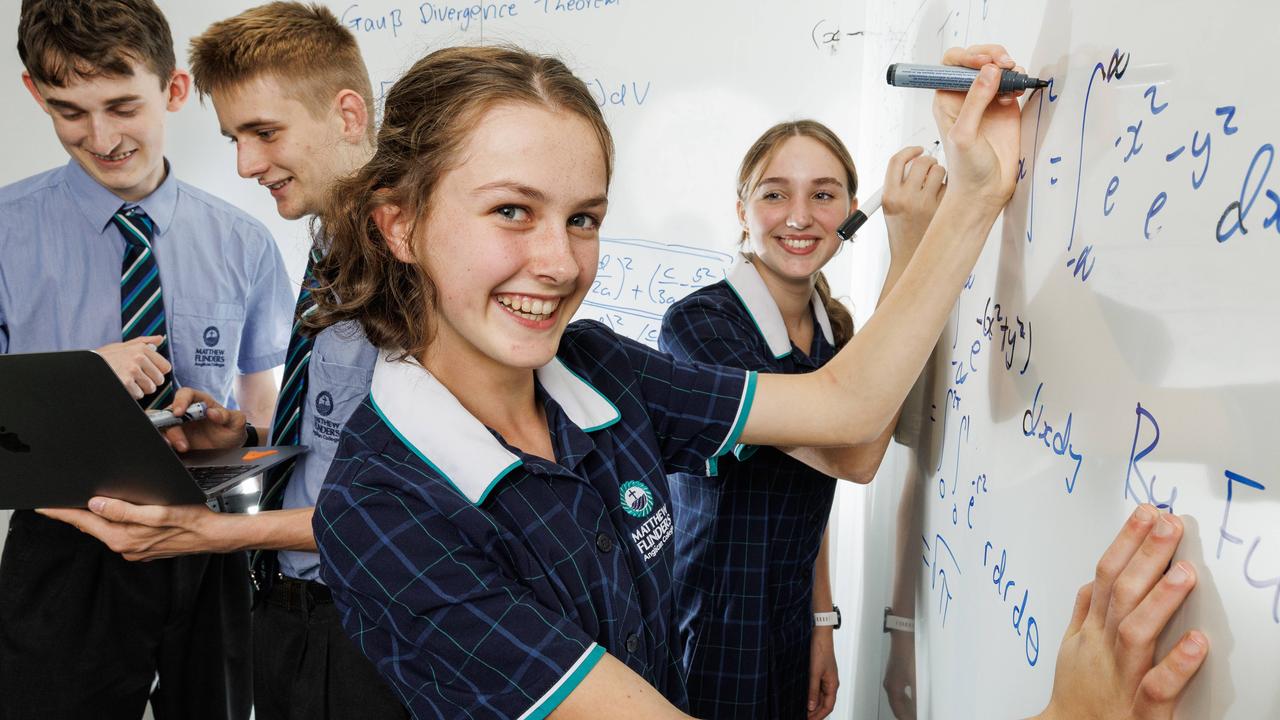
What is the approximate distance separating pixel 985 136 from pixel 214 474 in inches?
37.2

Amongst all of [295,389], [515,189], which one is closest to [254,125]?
[295,389]

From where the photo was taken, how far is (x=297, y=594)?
1.03 metres

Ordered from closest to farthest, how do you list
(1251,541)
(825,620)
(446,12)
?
(1251,541), (825,620), (446,12)

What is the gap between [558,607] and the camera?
0.64 m

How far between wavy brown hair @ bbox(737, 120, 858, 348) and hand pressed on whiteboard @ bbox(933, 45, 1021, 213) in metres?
0.63

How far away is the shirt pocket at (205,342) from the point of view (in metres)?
1.46

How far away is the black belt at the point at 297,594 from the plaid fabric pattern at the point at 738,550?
0.44 meters

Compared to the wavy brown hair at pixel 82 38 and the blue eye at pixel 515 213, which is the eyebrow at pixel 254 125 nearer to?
the wavy brown hair at pixel 82 38

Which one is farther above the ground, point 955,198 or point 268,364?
point 955,198

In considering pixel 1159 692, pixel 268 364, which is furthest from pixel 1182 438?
pixel 268 364

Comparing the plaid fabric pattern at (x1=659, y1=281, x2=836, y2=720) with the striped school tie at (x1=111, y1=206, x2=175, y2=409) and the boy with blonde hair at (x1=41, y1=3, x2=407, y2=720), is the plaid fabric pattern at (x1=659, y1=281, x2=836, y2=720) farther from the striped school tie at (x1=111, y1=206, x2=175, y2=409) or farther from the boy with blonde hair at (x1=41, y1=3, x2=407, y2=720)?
the striped school tie at (x1=111, y1=206, x2=175, y2=409)

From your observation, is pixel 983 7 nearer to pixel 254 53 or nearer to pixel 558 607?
pixel 558 607

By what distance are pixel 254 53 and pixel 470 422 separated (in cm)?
76

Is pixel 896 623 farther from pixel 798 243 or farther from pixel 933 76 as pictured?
pixel 933 76
